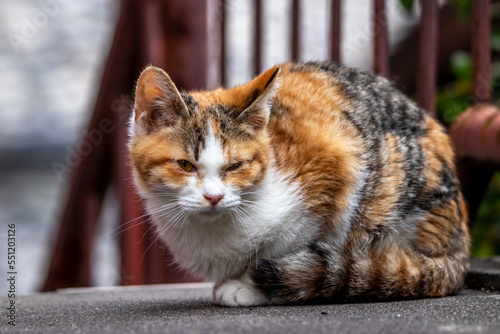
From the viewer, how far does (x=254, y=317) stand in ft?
5.03

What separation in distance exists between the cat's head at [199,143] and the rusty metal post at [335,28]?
1.15 metres

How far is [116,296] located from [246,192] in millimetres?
795

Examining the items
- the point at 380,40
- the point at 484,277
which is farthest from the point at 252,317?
the point at 380,40

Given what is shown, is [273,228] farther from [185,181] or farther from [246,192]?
[185,181]

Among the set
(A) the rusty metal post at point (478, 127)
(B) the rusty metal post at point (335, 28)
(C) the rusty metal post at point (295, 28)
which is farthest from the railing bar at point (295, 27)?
(A) the rusty metal post at point (478, 127)

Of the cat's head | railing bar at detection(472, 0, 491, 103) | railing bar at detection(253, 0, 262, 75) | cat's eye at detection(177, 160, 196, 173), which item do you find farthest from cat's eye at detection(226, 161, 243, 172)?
railing bar at detection(253, 0, 262, 75)

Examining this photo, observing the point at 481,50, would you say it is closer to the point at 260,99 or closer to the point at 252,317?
the point at 260,99

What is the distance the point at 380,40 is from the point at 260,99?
1.19 m

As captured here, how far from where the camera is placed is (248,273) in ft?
6.23

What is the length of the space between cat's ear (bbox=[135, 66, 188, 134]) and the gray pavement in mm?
570

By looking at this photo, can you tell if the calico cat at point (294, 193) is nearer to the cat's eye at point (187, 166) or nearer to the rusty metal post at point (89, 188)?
the cat's eye at point (187, 166)

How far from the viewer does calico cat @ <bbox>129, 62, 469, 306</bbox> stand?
178 cm

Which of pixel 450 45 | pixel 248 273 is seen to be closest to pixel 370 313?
pixel 248 273

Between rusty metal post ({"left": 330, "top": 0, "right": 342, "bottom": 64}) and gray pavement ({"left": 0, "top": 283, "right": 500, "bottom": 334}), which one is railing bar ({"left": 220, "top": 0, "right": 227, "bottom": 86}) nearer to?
rusty metal post ({"left": 330, "top": 0, "right": 342, "bottom": 64})
